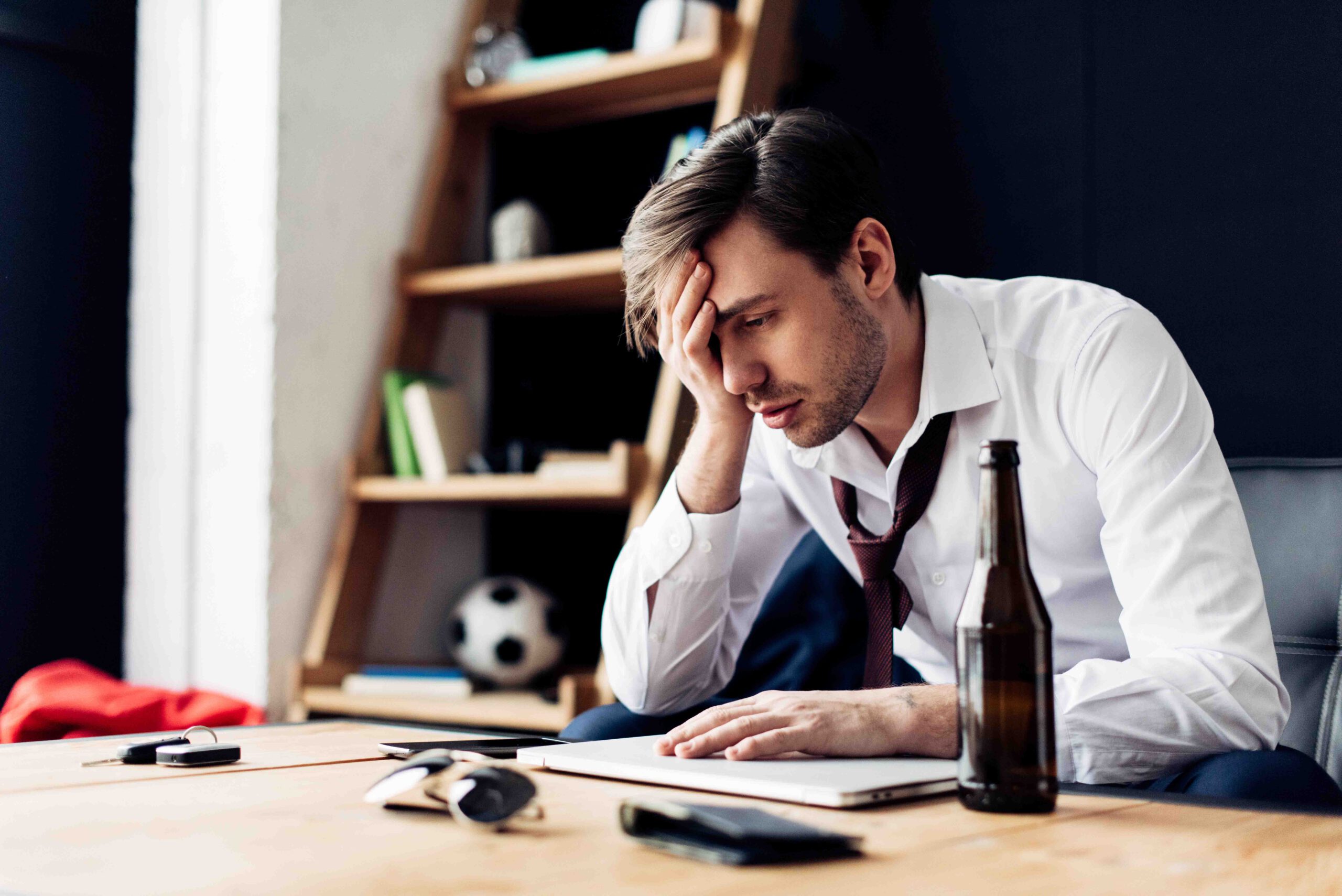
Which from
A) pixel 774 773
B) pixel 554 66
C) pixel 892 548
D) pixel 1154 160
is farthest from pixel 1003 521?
pixel 554 66

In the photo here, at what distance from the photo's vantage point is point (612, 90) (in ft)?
9.18

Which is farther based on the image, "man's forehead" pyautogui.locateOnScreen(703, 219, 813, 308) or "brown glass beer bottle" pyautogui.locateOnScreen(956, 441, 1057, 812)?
"man's forehead" pyautogui.locateOnScreen(703, 219, 813, 308)

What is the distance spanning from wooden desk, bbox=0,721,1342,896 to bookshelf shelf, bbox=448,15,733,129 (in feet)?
6.32

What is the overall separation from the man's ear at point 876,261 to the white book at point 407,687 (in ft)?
4.70

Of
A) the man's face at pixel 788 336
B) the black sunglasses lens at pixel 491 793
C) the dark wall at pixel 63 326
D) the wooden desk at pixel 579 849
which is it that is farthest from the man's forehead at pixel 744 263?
the dark wall at pixel 63 326

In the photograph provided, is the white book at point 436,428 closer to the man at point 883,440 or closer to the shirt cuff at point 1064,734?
the man at point 883,440

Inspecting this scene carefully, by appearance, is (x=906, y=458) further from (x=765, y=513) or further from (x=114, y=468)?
(x=114, y=468)

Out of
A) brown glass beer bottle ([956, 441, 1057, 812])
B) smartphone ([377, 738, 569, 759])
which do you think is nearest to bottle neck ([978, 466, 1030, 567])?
brown glass beer bottle ([956, 441, 1057, 812])

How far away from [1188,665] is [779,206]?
27.5 inches

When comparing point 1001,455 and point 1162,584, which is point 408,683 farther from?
point 1001,455

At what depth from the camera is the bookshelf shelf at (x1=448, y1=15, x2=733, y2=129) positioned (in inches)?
101

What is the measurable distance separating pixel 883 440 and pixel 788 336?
0.83 feet

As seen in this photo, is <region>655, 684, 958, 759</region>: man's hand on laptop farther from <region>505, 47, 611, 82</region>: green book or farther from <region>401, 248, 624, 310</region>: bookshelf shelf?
<region>505, 47, 611, 82</region>: green book

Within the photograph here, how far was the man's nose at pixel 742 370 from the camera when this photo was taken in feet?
4.93
